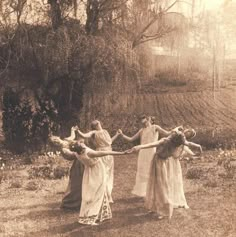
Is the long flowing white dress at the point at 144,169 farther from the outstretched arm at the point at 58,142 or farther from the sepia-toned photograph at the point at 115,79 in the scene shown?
the outstretched arm at the point at 58,142

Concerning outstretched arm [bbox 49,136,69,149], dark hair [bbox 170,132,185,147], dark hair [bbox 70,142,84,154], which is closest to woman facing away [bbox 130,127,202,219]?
dark hair [bbox 170,132,185,147]

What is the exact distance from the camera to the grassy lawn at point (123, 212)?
8.53 meters

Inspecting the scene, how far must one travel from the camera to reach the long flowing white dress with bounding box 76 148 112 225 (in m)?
8.99

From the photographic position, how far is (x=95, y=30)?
17.8m

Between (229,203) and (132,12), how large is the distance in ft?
32.3

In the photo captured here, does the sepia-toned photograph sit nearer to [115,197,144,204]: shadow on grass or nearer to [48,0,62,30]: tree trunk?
[48,0,62,30]: tree trunk

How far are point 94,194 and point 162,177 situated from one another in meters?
1.31

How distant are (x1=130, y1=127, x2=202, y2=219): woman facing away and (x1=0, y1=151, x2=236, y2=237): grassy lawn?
23 centimetres

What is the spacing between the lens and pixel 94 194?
907 cm

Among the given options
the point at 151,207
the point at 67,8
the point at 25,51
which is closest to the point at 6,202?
the point at 151,207

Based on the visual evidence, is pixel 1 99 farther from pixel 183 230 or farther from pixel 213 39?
pixel 183 230

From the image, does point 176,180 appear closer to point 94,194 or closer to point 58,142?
point 94,194

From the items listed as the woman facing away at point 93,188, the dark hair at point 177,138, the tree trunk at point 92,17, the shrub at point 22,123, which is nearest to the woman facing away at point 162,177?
the dark hair at point 177,138

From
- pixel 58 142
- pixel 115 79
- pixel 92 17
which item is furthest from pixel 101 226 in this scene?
pixel 92 17
